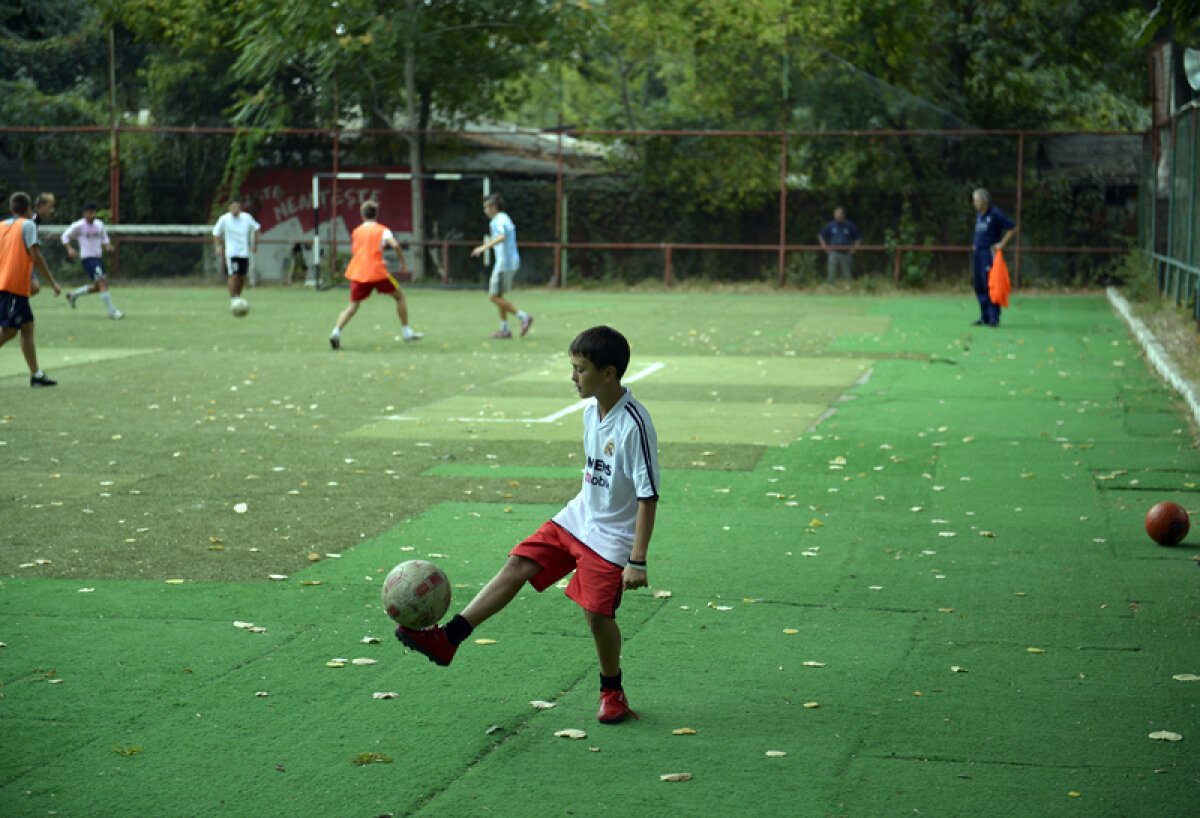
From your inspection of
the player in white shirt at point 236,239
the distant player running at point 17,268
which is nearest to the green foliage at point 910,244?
the player in white shirt at point 236,239

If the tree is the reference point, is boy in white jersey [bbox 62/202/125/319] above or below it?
below

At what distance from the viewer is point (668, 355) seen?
1789cm

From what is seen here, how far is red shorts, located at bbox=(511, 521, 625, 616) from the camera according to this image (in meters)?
4.85

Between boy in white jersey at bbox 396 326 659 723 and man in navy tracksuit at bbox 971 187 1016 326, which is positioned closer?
boy in white jersey at bbox 396 326 659 723

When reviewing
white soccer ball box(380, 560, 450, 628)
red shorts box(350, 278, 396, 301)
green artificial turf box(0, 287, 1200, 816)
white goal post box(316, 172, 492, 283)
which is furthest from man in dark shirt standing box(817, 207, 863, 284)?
white soccer ball box(380, 560, 450, 628)

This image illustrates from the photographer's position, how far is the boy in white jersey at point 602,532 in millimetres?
4797

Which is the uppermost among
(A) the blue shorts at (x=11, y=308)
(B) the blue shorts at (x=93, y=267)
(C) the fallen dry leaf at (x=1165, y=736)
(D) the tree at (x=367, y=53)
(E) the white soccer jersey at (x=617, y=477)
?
(D) the tree at (x=367, y=53)

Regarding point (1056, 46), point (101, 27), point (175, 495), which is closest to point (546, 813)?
point (175, 495)

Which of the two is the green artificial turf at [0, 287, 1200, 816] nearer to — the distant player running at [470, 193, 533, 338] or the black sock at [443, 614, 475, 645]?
the black sock at [443, 614, 475, 645]

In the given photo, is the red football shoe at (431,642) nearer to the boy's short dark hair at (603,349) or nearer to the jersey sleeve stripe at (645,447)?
the jersey sleeve stripe at (645,447)

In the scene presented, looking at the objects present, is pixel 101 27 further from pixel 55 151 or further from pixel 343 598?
pixel 343 598

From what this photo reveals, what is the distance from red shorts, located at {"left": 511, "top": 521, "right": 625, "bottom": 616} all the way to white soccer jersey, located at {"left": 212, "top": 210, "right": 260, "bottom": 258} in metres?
20.2

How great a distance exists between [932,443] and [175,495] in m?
5.83

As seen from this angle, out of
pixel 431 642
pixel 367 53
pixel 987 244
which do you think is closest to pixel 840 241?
pixel 987 244
